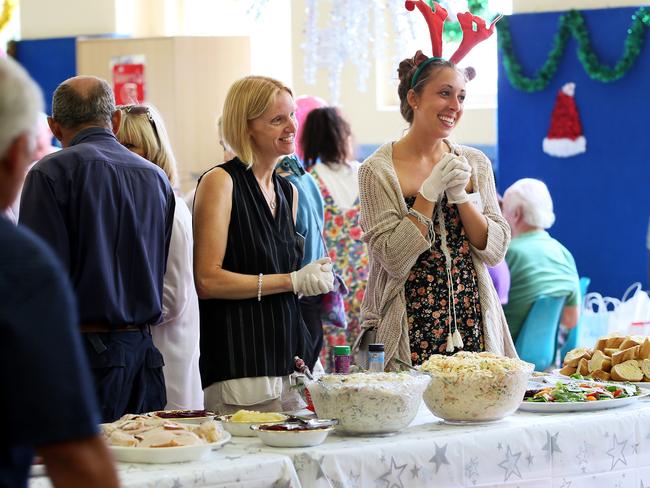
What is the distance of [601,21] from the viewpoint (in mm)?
6539

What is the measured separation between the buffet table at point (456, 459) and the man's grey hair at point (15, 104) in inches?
32.6

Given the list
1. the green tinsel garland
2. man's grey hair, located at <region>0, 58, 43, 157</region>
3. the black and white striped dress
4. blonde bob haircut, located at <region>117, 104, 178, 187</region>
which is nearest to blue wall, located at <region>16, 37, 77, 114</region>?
the green tinsel garland

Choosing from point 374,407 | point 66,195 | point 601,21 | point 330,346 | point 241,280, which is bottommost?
point 330,346

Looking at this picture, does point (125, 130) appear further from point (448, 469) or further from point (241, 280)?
point (448, 469)

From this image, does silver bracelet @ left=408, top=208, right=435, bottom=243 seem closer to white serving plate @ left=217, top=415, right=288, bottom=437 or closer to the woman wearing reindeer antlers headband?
the woman wearing reindeer antlers headband

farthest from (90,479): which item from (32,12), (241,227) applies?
(32,12)

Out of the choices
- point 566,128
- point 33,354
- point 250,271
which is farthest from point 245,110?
point 566,128

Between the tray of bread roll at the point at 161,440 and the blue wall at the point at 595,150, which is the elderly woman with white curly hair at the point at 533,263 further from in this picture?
the tray of bread roll at the point at 161,440

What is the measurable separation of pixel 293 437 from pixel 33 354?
99cm

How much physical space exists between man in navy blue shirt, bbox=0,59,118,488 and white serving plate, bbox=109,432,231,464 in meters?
0.74

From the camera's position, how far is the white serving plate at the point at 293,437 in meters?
2.10

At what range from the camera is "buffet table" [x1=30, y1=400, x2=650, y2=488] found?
1.99m

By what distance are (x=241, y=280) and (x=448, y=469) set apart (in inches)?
30.3

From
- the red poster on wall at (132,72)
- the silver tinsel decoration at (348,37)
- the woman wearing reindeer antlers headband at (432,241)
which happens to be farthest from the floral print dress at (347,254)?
the red poster on wall at (132,72)
